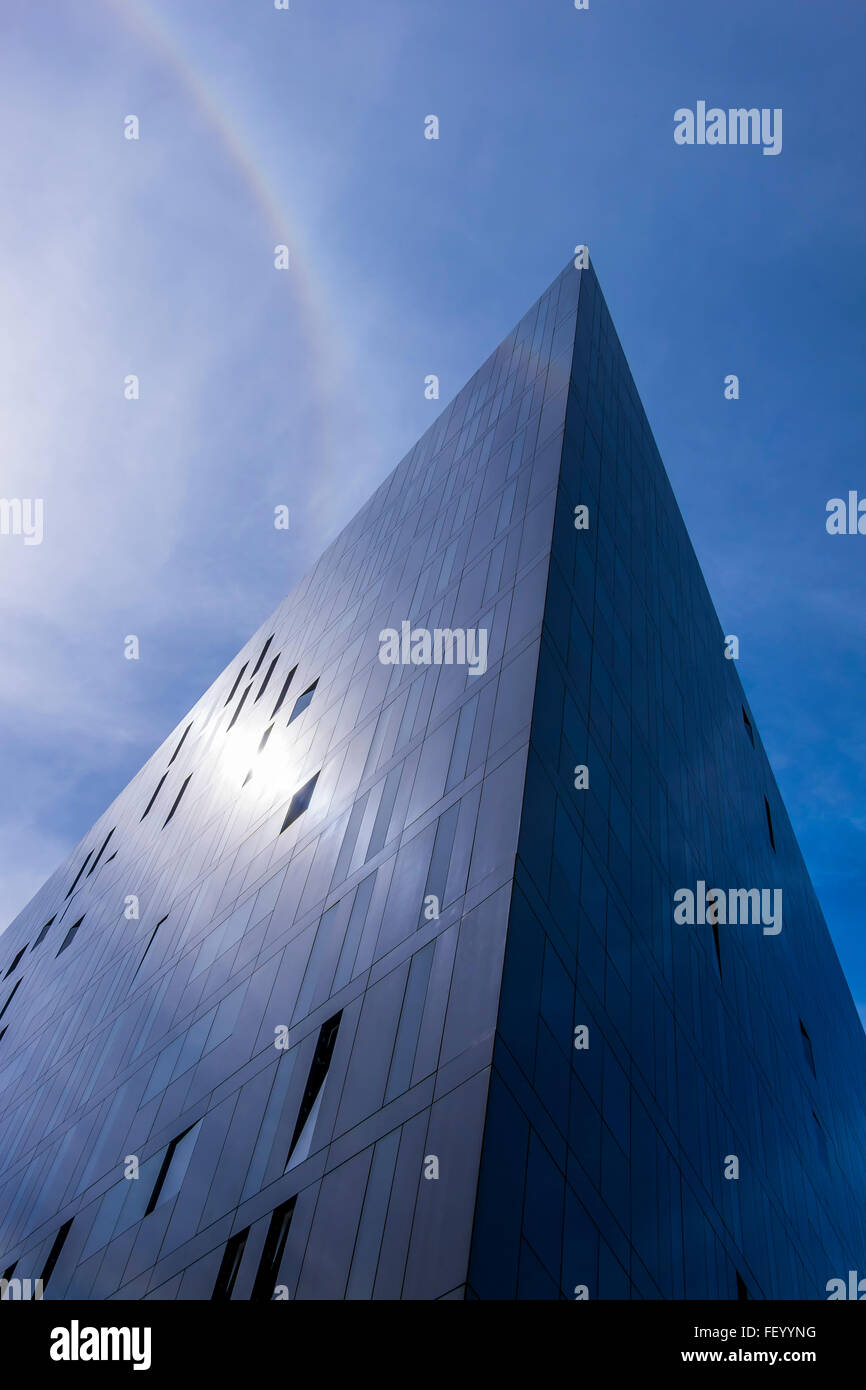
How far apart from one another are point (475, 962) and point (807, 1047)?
36.3m

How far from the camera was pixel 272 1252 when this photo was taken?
1794cm

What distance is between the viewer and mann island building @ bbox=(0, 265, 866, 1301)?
55.4ft

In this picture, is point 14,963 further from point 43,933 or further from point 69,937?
point 69,937

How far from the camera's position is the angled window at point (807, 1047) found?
151 feet

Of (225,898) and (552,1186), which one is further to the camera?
(225,898)

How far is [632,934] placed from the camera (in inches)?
960

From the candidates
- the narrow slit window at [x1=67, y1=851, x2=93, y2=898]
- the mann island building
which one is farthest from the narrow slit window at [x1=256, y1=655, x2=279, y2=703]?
the narrow slit window at [x1=67, y1=851, x2=93, y2=898]

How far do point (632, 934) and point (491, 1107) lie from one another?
10.1 metres

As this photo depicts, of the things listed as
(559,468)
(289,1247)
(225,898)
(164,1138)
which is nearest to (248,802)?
(225,898)

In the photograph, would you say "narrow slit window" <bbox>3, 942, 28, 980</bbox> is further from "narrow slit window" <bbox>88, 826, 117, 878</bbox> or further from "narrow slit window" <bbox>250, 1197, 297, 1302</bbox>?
"narrow slit window" <bbox>250, 1197, 297, 1302</bbox>

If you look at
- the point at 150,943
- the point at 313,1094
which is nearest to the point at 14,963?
the point at 150,943

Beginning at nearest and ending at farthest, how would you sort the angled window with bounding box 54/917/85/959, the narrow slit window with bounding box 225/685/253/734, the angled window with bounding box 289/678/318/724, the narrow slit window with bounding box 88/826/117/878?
the angled window with bounding box 289/678/318/724, the narrow slit window with bounding box 225/685/253/734, the angled window with bounding box 54/917/85/959, the narrow slit window with bounding box 88/826/117/878

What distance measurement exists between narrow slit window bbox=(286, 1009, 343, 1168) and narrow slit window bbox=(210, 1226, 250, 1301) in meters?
1.87
